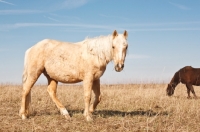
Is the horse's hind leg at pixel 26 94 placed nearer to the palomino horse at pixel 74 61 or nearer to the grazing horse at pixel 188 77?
the palomino horse at pixel 74 61

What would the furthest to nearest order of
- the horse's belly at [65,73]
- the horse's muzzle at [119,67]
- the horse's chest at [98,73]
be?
the horse's belly at [65,73], the horse's chest at [98,73], the horse's muzzle at [119,67]

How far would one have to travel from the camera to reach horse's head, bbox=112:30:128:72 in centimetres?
600

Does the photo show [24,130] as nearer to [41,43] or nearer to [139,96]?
[41,43]

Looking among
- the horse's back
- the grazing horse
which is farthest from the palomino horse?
the horse's back

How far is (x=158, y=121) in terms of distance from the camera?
21.2 ft

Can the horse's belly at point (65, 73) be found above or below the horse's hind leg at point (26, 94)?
above

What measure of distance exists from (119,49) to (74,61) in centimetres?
131

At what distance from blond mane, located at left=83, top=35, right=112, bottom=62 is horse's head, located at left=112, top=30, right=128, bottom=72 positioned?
0.18 meters

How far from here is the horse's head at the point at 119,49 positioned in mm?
6004

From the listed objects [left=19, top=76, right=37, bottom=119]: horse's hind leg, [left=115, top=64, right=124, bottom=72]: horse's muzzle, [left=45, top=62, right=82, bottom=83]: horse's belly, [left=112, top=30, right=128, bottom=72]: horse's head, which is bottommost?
[left=19, top=76, right=37, bottom=119]: horse's hind leg

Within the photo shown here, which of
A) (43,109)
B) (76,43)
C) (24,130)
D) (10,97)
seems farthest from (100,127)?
(10,97)

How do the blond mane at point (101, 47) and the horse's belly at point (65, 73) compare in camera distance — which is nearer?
the blond mane at point (101, 47)

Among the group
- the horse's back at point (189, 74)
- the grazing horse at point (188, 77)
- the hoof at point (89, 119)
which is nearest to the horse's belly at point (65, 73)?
the hoof at point (89, 119)

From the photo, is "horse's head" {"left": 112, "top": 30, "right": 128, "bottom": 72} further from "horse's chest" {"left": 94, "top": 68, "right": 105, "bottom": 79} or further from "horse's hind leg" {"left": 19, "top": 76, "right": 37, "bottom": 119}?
"horse's hind leg" {"left": 19, "top": 76, "right": 37, "bottom": 119}
